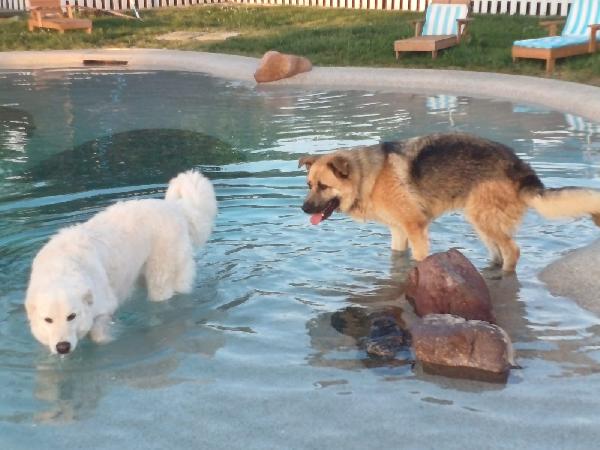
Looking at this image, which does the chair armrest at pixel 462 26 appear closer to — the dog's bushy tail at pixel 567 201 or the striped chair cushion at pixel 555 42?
the striped chair cushion at pixel 555 42

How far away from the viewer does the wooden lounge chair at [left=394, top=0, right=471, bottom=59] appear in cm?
1788

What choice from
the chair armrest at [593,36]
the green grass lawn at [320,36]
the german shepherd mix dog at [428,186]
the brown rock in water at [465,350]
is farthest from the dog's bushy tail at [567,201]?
the chair armrest at [593,36]

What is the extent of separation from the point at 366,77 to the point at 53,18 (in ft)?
37.6

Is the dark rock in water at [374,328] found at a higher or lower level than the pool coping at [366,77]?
lower

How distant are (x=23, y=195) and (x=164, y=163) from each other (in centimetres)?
216

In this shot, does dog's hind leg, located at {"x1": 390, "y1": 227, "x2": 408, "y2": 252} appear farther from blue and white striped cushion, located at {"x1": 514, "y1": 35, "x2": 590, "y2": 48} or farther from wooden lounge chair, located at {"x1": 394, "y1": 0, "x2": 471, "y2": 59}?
wooden lounge chair, located at {"x1": 394, "y1": 0, "x2": 471, "y2": 59}

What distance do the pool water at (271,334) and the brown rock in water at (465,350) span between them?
10 centimetres

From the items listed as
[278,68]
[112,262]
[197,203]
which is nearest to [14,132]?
[278,68]

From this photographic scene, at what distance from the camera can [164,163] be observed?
11.2 metres

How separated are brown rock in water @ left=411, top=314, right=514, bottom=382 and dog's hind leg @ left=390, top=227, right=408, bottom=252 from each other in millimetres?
2019

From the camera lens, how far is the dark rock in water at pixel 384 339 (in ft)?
18.5

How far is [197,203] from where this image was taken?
6656 millimetres

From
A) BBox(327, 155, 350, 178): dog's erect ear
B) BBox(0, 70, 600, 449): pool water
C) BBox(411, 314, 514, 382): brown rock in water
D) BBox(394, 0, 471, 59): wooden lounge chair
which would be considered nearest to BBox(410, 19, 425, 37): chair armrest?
BBox(394, 0, 471, 59): wooden lounge chair

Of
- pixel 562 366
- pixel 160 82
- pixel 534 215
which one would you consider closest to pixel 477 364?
pixel 562 366
